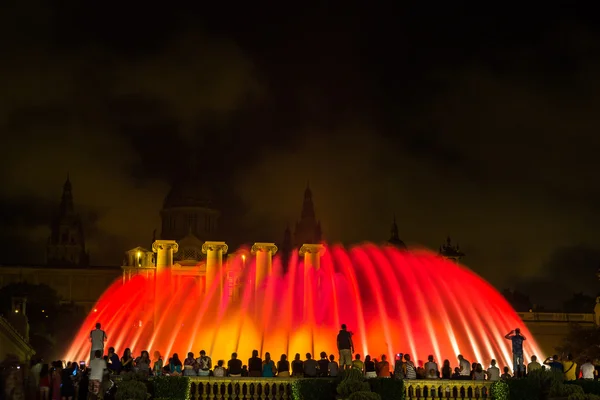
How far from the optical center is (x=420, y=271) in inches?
1940

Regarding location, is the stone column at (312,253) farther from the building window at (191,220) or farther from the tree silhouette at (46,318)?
the building window at (191,220)

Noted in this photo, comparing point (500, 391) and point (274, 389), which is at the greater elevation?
point (274, 389)

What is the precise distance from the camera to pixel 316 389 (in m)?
27.1

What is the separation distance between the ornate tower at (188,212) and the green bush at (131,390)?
11716 cm

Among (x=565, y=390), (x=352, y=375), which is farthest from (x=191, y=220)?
(x=565, y=390)

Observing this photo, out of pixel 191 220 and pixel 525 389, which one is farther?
pixel 191 220

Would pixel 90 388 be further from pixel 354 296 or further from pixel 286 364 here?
pixel 354 296

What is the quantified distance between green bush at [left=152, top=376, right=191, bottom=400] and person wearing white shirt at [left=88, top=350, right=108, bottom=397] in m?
1.36

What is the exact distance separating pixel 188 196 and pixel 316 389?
4801 inches

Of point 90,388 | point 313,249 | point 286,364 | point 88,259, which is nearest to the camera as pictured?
point 90,388

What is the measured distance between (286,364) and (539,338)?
90.5 metres

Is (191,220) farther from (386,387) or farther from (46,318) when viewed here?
(386,387)

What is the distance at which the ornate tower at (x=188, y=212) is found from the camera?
14600cm

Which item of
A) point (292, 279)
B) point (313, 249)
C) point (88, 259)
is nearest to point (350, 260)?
point (292, 279)
